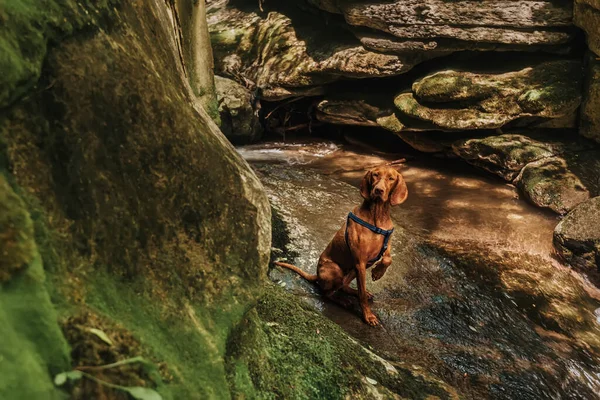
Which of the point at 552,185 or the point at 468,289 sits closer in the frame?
the point at 468,289

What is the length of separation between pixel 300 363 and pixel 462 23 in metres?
9.31

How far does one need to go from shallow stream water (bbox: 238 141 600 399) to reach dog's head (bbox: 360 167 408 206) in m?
1.35

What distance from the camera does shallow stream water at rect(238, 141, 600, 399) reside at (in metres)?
4.11

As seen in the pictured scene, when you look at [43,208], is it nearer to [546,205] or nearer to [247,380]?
[247,380]

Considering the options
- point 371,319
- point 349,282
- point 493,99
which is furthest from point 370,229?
point 493,99

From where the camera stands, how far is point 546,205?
8242mm

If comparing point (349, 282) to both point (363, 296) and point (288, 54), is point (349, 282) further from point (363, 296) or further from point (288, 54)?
point (288, 54)

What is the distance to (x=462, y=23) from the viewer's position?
948 cm

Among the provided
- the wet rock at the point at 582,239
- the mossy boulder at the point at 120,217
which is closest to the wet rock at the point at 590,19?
the wet rock at the point at 582,239

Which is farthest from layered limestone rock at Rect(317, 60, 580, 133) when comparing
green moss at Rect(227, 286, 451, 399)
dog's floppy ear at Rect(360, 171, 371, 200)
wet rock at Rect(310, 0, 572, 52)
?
green moss at Rect(227, 286, 451, 399)

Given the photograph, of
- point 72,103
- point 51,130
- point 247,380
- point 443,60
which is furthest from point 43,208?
point 443,60

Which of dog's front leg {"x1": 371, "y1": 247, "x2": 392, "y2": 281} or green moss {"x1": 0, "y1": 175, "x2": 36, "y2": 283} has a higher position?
green moss {"x1": 0, "y1": 175, "x2": 36, "y2": 283}

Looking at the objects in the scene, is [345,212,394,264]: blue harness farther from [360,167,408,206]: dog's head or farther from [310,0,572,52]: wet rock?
[310,0,572,52]: wet rock

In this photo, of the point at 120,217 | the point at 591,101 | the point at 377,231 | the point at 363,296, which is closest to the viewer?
the point at 120,217
